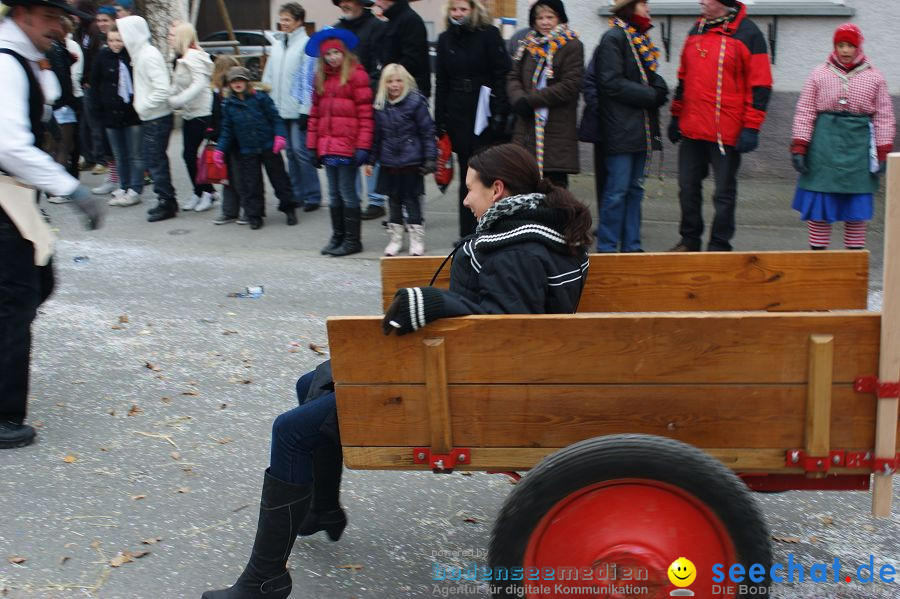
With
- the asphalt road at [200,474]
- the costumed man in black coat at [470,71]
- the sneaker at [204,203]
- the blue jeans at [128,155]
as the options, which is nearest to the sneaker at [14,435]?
the asphalt road at [200,474]

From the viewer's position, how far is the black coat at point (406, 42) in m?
8.81

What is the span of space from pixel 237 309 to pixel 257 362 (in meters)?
1.21

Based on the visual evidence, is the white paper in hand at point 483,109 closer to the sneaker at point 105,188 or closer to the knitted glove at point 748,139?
the knitted glove at point 748,139

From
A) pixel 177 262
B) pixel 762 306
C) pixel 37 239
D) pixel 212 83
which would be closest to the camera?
pixel 762 306

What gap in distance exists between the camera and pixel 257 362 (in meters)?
6.04

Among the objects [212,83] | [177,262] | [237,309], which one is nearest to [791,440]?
[237,309]

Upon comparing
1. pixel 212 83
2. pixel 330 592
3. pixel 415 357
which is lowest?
pixel 330 592

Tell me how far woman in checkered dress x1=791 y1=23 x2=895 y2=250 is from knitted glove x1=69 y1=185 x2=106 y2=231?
16.3ft

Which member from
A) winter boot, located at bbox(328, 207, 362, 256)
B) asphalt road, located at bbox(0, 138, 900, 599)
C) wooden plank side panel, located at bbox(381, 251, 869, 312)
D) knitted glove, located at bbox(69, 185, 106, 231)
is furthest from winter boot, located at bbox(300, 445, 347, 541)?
winter boot, located at bbox(328, 207, 362, 256)

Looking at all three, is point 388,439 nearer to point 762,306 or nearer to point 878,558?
point 762,306

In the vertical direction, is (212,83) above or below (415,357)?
above

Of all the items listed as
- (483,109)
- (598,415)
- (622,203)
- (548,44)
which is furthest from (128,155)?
(598,415)

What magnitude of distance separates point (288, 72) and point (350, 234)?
6.95 feet

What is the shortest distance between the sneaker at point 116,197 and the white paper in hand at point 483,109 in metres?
4.52
